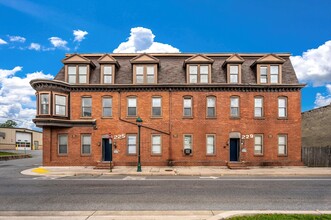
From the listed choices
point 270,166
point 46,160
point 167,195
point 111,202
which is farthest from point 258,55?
point 46,160

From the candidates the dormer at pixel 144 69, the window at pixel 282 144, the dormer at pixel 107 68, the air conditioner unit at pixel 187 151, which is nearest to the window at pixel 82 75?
the dormer at pixel 107 68

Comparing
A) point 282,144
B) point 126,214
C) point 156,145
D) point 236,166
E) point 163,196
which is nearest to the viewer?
point 126,214

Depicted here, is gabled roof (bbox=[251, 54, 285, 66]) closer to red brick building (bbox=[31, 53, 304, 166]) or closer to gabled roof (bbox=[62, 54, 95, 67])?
red brick building (bbox=[31, 53, 304, 166])

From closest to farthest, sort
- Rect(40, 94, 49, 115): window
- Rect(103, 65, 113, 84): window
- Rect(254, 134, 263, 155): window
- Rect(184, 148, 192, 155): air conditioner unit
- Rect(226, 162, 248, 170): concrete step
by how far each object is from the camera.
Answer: Rect(226, 162, 248, 170): concrete step < Rect(40, 94, 49, 115): window < Rect(184, 148, 192, 155): air conditioner unit < Rect(254, 134, 263, 155): window < Rect(103, 65, 113, 84): window

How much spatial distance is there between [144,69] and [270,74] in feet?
39.2

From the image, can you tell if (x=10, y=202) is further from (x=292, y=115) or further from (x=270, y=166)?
(x=292, y=115)

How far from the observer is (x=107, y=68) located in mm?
22609

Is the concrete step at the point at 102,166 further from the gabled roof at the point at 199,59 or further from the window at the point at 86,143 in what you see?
the gabled roof at the point at 199,59

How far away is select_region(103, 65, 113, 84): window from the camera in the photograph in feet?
73.8

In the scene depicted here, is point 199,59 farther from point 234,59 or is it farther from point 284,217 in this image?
point 284,217

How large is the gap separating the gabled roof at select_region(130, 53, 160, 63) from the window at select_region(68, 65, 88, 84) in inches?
185

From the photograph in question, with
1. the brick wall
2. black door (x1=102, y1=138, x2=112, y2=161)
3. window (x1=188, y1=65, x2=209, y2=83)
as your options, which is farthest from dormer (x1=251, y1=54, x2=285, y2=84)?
black door (x1=102, y1=138, x2=112, y2=161)

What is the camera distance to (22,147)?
65812mm

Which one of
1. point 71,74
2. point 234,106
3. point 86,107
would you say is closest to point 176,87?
point 234,106
